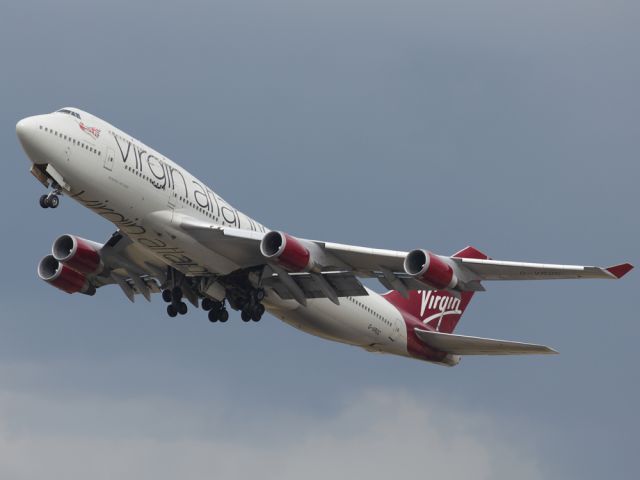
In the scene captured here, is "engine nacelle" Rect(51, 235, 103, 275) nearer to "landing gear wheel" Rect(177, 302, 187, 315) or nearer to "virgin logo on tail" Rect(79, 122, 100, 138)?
"landing gear wheel" Rect(177, 302, 187, 315)

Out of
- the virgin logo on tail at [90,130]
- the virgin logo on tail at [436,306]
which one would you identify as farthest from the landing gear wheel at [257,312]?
the virgin logo on tail at [436,306]

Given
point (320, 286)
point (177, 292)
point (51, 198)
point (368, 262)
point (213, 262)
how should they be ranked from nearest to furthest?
point (51, 198) < point (368, 262) < point (213, 262) < point (320, 286) < point (177, 292)

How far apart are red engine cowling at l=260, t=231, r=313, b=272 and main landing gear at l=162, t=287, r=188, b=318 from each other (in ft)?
19.6

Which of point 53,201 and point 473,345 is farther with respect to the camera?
point 473,345

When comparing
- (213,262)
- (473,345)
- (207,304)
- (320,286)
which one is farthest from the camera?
(473,345)

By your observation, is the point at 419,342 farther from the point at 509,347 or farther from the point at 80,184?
the point at 80,184

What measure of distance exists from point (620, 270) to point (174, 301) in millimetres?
18706

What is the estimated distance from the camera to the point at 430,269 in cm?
4519

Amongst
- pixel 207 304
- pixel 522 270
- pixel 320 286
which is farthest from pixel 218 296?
pixel 522 270

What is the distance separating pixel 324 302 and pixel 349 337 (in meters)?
2.41

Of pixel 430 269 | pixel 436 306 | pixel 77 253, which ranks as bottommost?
pixel 77 253

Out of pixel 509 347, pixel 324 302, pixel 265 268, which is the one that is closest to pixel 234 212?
pixel 265 268

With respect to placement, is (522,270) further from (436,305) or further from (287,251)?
(436,305)

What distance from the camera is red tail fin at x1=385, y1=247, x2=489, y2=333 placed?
58344 millimetres
